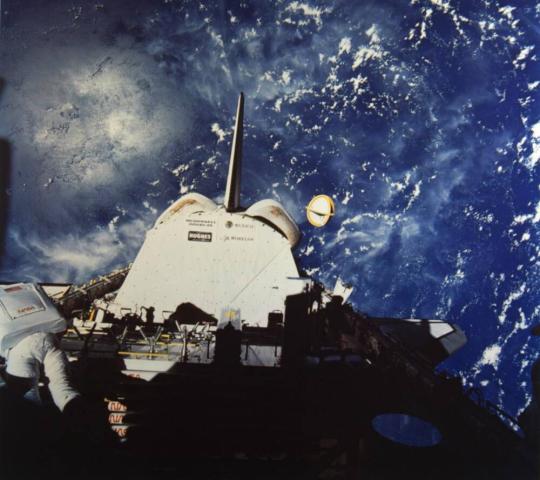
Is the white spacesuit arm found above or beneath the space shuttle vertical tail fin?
beneath

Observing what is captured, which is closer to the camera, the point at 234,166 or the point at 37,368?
the point at 37,368

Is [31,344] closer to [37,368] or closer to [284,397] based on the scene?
[37,368]

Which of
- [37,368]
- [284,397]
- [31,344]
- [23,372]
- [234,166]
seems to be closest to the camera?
[23,372]

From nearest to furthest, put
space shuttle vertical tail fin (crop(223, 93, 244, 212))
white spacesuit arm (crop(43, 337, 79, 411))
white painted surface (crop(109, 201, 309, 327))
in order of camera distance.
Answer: white spacesuit arm (crop(43, 337, 79, 411)) < white painted surface (crop(109, 201, 309, 327)) < space shuttle vertical tail fin (crop(223, 93, 244, 212))

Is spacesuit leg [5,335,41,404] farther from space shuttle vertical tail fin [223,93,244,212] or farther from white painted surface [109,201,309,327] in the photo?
space shuttle vertical tail fin [223,93,244,212]

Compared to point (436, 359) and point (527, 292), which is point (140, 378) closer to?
point (436, 359)

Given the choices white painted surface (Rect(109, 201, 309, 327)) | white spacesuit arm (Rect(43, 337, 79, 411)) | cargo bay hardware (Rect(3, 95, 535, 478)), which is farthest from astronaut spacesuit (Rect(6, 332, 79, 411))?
white painted surface (Rect(109, 201, 309, 327))

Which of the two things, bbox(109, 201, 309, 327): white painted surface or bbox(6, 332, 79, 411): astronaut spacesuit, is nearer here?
bbox(6, 332, 79, 411): astronaut spacesuit

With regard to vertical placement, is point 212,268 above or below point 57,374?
above

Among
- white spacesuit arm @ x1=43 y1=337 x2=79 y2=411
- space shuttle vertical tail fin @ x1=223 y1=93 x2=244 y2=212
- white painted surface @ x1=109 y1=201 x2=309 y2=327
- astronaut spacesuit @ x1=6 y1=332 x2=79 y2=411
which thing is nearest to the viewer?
white spacesuit arm @ x1=43 y1=337 x2=79 y2=411

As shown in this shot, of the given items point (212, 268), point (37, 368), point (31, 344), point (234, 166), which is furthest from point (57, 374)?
point (234, 166)
